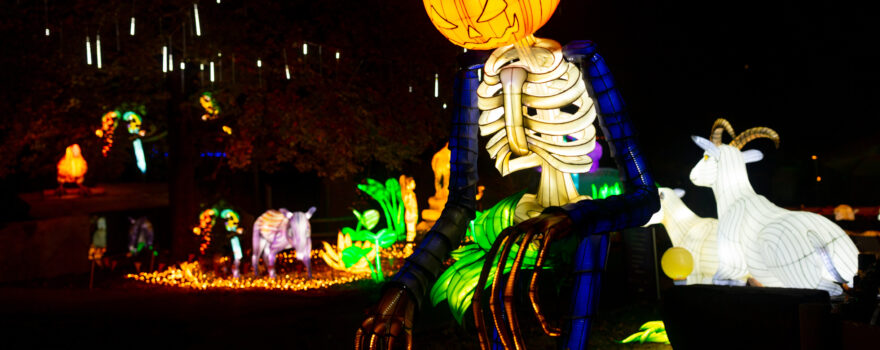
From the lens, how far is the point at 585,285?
348 centimetres

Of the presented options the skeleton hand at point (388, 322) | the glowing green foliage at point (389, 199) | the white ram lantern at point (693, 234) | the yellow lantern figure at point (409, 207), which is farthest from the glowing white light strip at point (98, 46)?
the skeleton hand at point (388, 322)

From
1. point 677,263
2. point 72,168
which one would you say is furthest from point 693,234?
point 72,168

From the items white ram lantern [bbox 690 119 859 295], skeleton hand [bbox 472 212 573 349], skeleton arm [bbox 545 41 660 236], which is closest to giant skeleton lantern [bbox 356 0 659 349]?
skeleton arm [bbox 545 41 660 236]

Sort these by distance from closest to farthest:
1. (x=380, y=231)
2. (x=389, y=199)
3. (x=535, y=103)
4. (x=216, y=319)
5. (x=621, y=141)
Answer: (x=621, y=141)
(x=535, y=103)
(x=216, y=319)
(x=380, y=231)
(x=389, y=199)

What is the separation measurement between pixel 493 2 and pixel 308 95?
32.7ft

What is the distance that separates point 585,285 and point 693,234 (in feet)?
14.0

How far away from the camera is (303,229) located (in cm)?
1202

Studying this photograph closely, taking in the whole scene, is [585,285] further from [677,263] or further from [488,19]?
[677,263]

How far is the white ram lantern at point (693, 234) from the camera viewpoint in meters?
7.11

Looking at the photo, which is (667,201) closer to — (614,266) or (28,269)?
(614,266)

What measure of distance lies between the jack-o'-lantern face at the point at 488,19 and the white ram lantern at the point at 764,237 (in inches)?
137

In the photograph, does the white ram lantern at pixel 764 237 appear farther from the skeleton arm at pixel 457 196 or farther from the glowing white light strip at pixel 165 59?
the glowing white light strip at pixel 165 59

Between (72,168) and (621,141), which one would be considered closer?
(621,141)

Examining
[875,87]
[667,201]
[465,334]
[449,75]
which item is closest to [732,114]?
[875,87]
